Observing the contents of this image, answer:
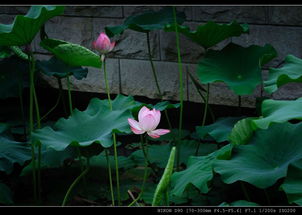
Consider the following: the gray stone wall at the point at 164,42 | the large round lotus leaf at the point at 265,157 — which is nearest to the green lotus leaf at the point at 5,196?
the large round lotus leaf at the point at 265,157

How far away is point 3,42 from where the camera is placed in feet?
7.84

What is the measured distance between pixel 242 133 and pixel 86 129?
0.65 metres

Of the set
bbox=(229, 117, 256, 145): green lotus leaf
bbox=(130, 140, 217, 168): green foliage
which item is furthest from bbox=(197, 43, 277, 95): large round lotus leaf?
bbox=(229, 117, 256, 145): green lotus leaf

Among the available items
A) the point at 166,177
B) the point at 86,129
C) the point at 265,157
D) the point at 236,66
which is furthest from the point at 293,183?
the point at 236,66

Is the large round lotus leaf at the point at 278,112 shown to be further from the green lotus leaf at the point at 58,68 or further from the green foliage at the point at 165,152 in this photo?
the green lotus leaf at the point at 58,68

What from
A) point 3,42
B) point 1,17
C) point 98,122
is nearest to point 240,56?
point 98,122

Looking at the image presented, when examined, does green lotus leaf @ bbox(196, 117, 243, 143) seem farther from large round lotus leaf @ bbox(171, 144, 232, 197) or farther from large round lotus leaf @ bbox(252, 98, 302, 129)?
large round lotus leaf @ bbox(252, 98, 302, 129)

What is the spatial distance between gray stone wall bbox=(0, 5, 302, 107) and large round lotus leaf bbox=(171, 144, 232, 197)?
1107 millimetres

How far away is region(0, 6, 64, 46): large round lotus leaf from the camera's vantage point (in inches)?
88.3

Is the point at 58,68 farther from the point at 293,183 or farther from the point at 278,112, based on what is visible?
the point at 293,183

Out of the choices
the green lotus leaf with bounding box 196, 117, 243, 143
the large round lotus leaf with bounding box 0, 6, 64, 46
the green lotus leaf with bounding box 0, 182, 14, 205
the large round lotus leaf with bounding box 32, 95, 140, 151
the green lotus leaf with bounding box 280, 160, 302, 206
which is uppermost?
the large round lotus leaf with bounding box 0, 6, 64, 46

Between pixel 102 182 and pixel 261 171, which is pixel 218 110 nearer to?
pixel 102 182

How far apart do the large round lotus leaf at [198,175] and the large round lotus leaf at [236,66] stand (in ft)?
1.84

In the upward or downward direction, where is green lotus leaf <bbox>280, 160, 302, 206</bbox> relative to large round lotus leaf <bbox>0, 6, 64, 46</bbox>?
downward
